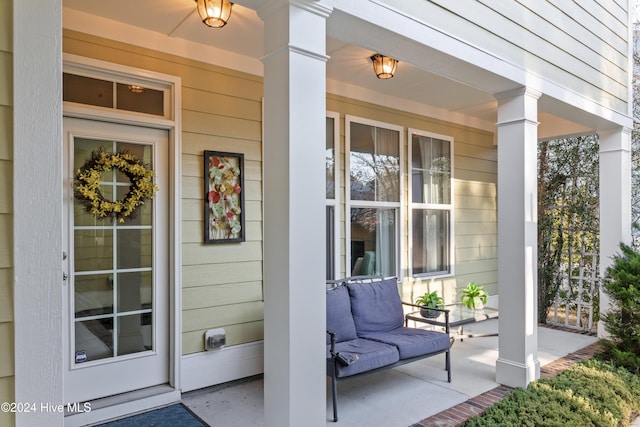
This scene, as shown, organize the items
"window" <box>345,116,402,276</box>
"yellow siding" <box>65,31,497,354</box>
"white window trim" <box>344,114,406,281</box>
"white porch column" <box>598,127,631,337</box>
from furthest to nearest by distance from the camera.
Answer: "white porch column" <box>598,127,631,337</box> → "window" <box>345,116,402,276</box> → "white window trim" <box>344,114,406,281</box> → "yellow siding" <box>65,31,497,354</box>

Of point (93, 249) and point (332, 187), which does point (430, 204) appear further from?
point (93, 249)

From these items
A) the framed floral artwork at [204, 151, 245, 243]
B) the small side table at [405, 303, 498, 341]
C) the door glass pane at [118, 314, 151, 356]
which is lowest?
the small side table at [405, 303, 498, 341]

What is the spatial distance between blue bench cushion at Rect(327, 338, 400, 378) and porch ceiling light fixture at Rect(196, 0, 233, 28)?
2.45 metres

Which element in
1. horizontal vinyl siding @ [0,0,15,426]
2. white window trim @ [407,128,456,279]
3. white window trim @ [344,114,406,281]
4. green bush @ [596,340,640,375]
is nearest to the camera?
horizontal vinyl siding @ [0,0,15,426]

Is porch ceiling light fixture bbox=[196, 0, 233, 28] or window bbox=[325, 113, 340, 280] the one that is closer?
porch ceiling light fixture bbox=[196, 0, 233, 28]

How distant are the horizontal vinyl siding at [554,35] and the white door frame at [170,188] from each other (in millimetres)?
1855

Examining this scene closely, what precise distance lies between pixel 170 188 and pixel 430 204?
3312 millimetres

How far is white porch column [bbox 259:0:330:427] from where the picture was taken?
1.83 m

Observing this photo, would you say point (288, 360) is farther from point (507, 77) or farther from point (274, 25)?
point (507, 77)

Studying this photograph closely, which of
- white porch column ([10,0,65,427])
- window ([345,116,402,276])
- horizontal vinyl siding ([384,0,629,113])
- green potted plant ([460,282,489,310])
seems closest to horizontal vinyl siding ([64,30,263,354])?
window ([345,116,402,276])

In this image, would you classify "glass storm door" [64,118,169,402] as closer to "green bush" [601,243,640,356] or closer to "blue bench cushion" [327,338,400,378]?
"blue bench cushion" [327,338,400,378]

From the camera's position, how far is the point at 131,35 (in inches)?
120

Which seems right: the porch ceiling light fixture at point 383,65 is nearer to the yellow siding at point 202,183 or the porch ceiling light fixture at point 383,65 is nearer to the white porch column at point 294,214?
the yellow siding at point 202,183

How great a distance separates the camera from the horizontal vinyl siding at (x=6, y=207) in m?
1.28
